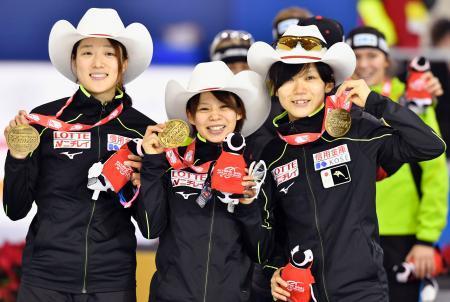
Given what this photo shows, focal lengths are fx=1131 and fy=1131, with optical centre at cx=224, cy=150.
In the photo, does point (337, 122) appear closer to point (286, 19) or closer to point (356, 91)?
point (356, 91)

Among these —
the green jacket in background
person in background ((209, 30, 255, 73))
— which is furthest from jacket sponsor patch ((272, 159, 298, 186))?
person in background ((209, 30, 255, 73))

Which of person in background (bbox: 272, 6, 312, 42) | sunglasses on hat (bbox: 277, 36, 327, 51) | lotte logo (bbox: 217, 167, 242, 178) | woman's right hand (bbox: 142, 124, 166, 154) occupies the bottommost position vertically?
lotte logo (bbox: 217, 167, 242, 178)

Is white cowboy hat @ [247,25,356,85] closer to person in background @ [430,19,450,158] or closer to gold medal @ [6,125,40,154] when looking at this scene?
gold medal @ [6,125,40,154]

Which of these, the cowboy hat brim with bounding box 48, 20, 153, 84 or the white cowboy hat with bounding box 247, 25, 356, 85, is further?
the cowboy hat brim with bounding box 48, 20, 153, 84

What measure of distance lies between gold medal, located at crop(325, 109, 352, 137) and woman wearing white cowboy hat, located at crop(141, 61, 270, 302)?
0.45 meters

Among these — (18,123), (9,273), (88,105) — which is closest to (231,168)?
(88,105)

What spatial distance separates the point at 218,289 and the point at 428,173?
1.96 metres

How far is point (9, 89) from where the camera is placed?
356 inches

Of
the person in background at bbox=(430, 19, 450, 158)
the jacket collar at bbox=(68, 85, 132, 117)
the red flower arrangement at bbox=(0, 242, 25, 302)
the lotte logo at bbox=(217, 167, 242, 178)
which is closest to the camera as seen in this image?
the lotte logo at bbox=(217, 167, 242, 178)

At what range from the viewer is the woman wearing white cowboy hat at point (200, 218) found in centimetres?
492

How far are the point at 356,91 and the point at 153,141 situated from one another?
921 millimetres

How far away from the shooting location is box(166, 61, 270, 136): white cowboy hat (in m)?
5.18

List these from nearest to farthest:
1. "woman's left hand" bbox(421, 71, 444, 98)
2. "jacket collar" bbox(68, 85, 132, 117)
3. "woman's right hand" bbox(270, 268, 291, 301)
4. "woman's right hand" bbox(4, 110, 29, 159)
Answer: "woman's right hand" bbox(270, 268, 291, 301) < "woman's right hand" bbox(4, 110, 29, 159) < "jacket collar" bbox(68, 85, 132, 117) < "woman's left hand" bbox(421, 71, 444, 98)

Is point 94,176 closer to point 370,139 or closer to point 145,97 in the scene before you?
point 370,139
